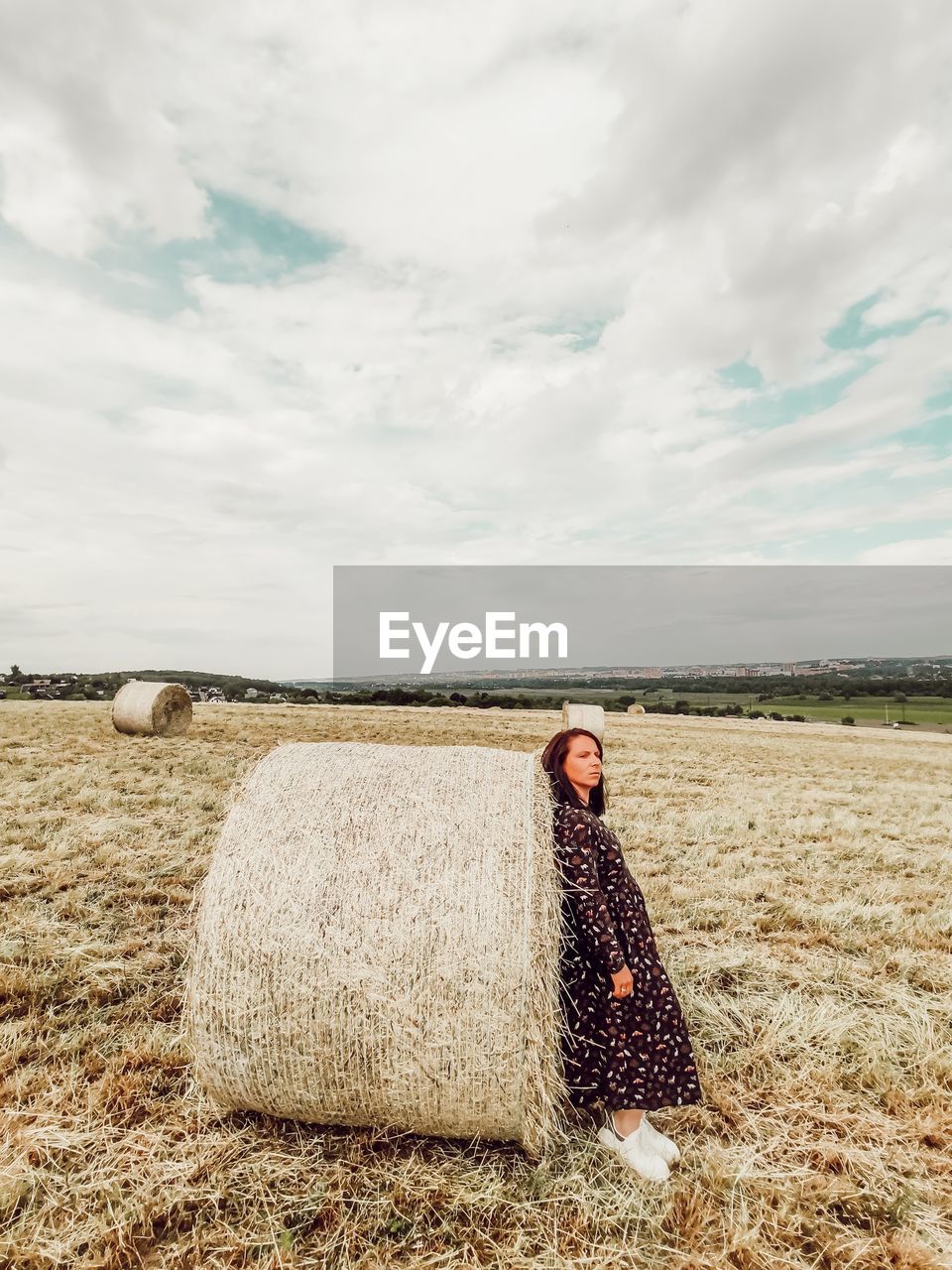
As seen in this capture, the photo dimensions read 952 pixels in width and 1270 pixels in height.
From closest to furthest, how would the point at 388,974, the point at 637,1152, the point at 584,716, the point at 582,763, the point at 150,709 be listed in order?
the point at 388,974
the point at 637,1152
the point at 582,763
the point at 150,709
the point at 584,716

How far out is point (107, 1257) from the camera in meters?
2.61

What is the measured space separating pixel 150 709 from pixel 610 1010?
51.1 ft

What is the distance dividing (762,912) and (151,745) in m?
12.9

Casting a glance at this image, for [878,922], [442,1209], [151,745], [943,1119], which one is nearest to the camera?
[442,1209]

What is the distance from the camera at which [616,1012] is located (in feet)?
10.9

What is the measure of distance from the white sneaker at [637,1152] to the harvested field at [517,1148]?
0.05 metres

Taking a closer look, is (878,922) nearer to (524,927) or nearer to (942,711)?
(524,927)

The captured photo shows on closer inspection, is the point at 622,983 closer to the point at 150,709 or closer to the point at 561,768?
the point at 561,768

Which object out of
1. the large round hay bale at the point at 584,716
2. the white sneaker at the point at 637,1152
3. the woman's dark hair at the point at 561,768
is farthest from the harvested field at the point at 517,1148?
the large round hay bale at the point at 584,716

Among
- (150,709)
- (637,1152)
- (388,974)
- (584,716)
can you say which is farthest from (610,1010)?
(584,716)

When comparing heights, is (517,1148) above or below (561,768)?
below

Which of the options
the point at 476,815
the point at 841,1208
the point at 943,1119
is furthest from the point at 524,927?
the point at 943,1119

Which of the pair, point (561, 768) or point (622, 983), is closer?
point (622, 983)

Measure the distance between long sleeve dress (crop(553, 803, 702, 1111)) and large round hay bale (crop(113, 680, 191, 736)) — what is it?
15358 millimetres
